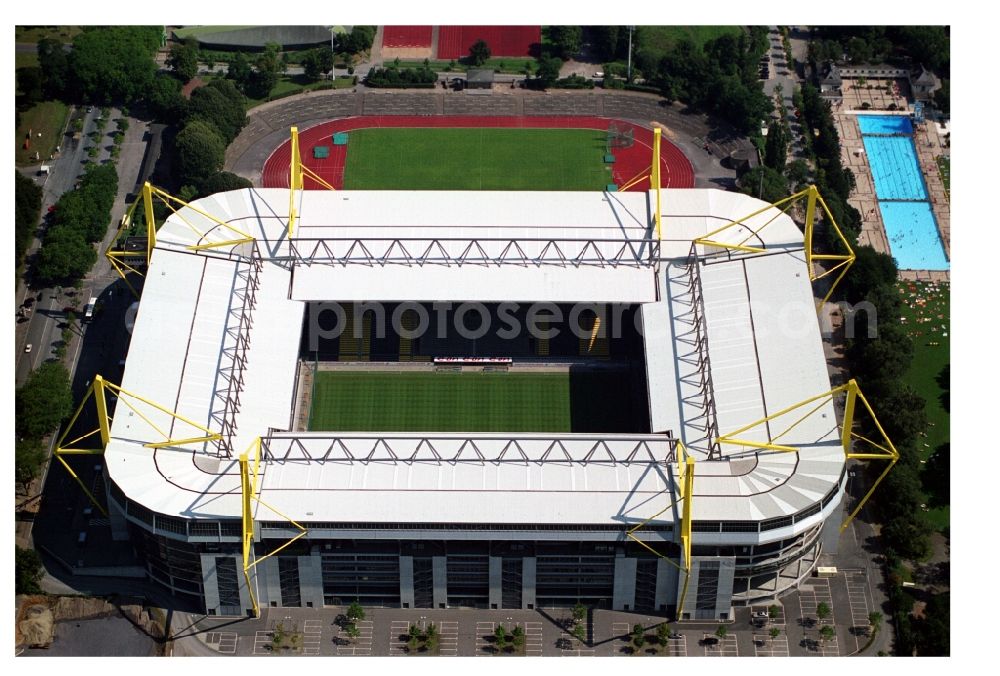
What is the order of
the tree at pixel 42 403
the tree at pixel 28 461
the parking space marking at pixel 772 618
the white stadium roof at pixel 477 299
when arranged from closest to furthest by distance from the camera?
the white stadium roof at pixel 477 299, the parking space marking at pixel 772 618, the tree at pixel 28 461, the tree at pixel 42 403

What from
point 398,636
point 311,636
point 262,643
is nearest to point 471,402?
point 398,636

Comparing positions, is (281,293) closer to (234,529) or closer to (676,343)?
(234,529)

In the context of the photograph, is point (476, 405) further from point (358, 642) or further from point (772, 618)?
point (772, 618)

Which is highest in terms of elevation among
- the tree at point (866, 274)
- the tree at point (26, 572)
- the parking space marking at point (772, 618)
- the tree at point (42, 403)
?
the tree at point (866, 274)

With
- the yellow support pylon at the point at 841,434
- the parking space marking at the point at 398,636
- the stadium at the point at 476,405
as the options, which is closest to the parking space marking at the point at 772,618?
the stadium at the point at 476,405

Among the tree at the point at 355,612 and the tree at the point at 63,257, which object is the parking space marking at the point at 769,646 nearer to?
the tree at the point at 355,612

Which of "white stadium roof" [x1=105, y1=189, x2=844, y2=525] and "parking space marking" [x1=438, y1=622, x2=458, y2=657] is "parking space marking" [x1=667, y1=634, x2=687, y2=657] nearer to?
"white stadium roof" [x1=105, y1=189, x2=844, y2=525]

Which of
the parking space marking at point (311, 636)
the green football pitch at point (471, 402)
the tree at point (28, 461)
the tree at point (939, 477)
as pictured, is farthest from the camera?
the green football pitch at point (471, 402)
